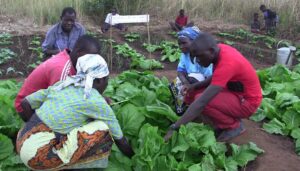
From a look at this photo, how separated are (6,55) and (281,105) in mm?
4919

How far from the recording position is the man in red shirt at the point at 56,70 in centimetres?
312

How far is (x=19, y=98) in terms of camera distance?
3.35 metres

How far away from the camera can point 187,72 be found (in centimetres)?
438

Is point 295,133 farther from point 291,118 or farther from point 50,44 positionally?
point 50,44

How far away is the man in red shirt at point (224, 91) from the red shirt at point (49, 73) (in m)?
0.95

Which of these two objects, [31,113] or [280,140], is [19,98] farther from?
[280,140]

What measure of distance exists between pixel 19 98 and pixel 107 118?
37.1 inches

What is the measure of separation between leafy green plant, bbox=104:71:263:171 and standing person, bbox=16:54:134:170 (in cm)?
34

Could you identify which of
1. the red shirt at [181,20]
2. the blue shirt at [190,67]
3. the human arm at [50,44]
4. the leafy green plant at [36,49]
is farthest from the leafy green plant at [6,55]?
the red shirt at [181,20]

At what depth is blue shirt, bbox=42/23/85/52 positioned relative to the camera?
4949mm

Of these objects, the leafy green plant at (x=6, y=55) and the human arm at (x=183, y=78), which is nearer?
the human arm at (x=183, y=78)

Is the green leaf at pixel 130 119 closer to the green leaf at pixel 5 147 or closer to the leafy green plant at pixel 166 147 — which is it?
the leafy green plant at pixel 166 147

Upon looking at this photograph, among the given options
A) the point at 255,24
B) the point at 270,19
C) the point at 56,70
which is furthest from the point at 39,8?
the point at 56,70

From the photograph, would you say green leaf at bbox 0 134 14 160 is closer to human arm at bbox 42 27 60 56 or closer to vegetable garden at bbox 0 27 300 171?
vegetable garden at bbox 0 27 300 171
